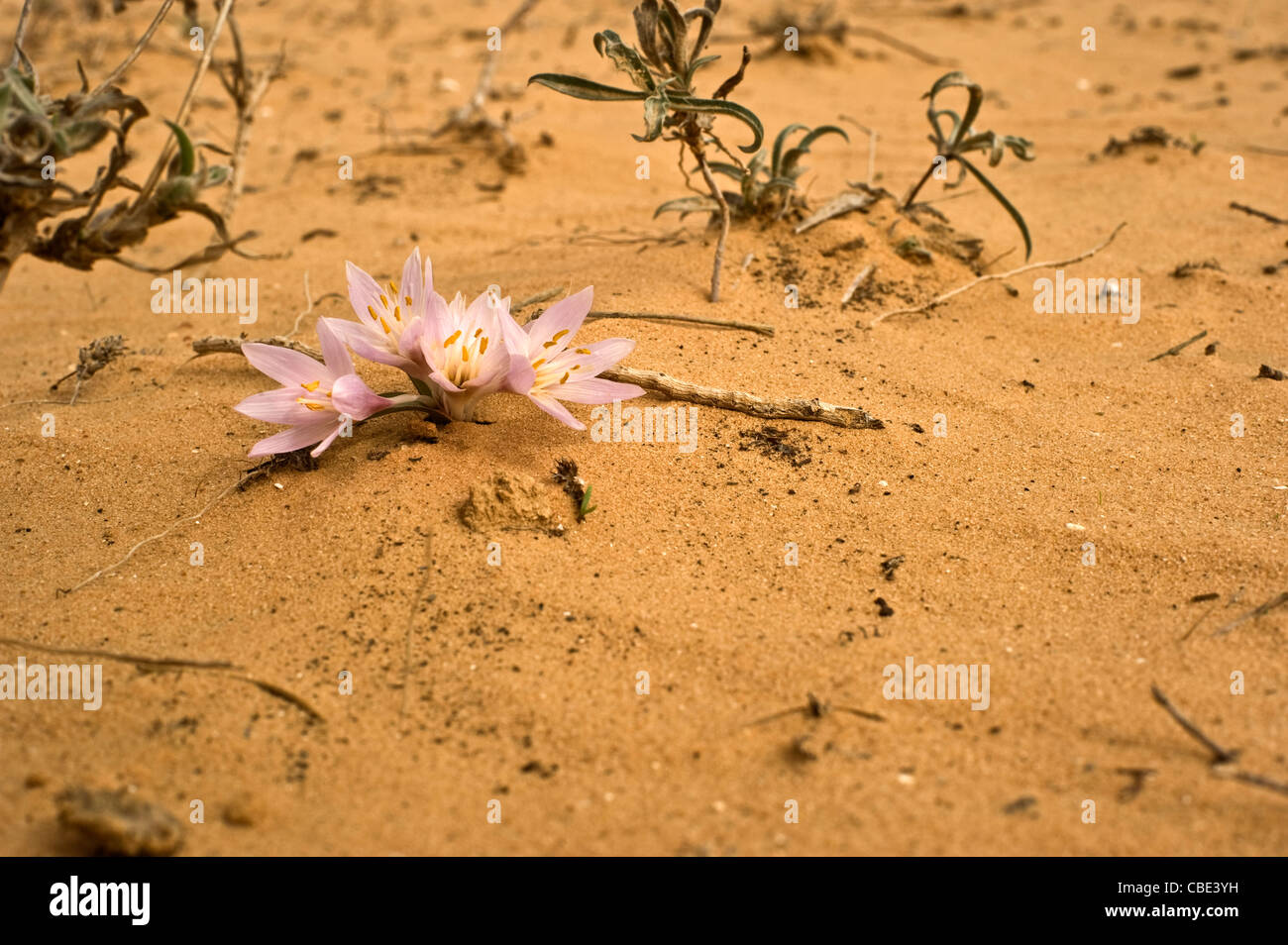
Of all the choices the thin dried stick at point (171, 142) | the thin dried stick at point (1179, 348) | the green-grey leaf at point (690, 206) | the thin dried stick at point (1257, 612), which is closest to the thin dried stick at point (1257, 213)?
the thin dried stick at point (1179, 348)

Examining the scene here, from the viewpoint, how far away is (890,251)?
3498mm

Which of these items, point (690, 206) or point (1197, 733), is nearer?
point (1197, 733)

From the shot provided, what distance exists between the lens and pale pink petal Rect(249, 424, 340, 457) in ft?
7.57

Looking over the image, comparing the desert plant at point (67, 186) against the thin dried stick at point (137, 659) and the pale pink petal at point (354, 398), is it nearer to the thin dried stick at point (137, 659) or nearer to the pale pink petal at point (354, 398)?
the pale pink petal at point (354, 398)

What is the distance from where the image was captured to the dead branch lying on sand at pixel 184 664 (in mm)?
1938

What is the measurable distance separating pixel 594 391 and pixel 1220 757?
145 centimetres

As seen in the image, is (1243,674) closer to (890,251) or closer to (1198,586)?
(1198,586)

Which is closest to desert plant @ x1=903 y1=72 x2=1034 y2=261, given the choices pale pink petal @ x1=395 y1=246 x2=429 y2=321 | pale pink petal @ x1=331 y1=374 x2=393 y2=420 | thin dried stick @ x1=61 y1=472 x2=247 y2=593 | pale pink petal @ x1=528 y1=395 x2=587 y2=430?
pale pink petal @ x1=528 y1=395 x2=587 y2=430

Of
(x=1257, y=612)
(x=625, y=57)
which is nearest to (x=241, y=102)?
(x=625, y=57)

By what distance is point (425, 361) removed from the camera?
7.54ft

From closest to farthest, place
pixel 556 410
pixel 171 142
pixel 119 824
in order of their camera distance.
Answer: pixel 119 824 → pixel 171 142 → pixel 556 410

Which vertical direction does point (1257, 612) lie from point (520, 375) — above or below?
below

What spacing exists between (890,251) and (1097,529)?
4.78ft

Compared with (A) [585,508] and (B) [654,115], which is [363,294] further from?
(B) [654,115]
